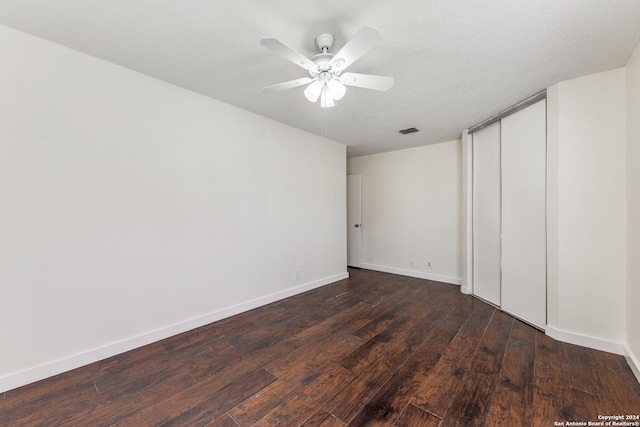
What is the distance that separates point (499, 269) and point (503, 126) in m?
1.77

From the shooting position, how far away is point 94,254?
208 cm

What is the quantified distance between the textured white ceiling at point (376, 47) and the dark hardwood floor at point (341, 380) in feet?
7.98

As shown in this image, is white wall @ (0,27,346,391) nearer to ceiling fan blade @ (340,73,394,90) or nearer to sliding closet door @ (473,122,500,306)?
ceiling fan blade @ (340,73,394,90)

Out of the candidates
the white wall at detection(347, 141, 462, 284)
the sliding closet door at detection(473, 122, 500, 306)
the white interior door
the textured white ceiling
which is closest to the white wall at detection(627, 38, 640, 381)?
the textured white ceiling

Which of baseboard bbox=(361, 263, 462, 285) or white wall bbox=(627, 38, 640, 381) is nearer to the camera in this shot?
white wall bbox=(627, 38, 640, 381)

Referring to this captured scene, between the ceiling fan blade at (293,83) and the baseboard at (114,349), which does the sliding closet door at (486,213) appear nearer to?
the ceiling fan blade at (293,83)

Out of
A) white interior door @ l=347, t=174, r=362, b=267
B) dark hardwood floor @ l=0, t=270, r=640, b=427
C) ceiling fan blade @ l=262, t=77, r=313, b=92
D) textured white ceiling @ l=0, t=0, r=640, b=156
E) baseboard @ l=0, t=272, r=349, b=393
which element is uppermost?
textured white ceiling @ l=0, t=0, r=640, b=156

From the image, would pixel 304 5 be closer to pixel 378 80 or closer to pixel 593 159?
pixel 378 80

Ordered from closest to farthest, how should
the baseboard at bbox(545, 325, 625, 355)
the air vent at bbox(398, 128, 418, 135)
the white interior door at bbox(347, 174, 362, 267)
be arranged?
1. the baseboard at bbox(545, 325, 625, 355)
2. the air vent at bbox(398, 128, 418, 135)
3. the white interior door at bbox(347, 174, 362, 267)

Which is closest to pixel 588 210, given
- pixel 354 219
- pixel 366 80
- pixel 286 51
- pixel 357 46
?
pixel 366 80

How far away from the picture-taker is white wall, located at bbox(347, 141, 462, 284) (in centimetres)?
437

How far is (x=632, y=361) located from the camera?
6.44 feet

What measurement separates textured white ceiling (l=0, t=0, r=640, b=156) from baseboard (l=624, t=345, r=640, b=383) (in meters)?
2.35

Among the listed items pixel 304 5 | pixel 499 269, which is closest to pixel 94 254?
pixel 304 5
